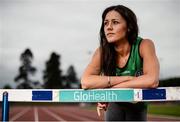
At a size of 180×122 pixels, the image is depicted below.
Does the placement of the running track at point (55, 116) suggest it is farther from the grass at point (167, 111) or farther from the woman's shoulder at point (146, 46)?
the woman's shoulder at point (146, 46)

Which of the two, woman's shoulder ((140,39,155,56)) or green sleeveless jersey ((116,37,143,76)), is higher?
woman's shoulder ((140,39,155,56))

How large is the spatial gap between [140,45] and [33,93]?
27.8 inches

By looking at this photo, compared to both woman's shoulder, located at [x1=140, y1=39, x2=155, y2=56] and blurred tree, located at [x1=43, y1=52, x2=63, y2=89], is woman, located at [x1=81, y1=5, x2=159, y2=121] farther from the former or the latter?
blurred tree, located at [x1=43, y1=52, x2=63, y2=89]

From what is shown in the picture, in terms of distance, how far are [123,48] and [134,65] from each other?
0.14 metres

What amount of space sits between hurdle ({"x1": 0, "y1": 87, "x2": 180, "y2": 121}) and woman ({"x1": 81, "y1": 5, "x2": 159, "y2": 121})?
12cm

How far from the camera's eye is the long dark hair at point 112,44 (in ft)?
7.73

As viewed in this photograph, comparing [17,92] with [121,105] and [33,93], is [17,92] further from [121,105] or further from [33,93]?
[121,105]

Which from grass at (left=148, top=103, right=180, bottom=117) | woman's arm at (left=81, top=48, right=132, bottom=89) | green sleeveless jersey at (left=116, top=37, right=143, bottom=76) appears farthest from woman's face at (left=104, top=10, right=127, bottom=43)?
grass at (left=148, top=103, right=180, bottom=117)

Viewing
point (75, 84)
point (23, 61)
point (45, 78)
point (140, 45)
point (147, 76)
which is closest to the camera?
point (147, 76)

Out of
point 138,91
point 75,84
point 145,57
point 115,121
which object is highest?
point 75,84

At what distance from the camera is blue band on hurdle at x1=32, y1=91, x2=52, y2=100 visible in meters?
2.06

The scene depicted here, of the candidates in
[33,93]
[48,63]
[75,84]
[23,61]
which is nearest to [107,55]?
[33,93]

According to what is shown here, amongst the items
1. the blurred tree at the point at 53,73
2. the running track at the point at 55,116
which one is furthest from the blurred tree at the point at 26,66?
the running track at the point at 55,116

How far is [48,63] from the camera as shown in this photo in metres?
83.6
